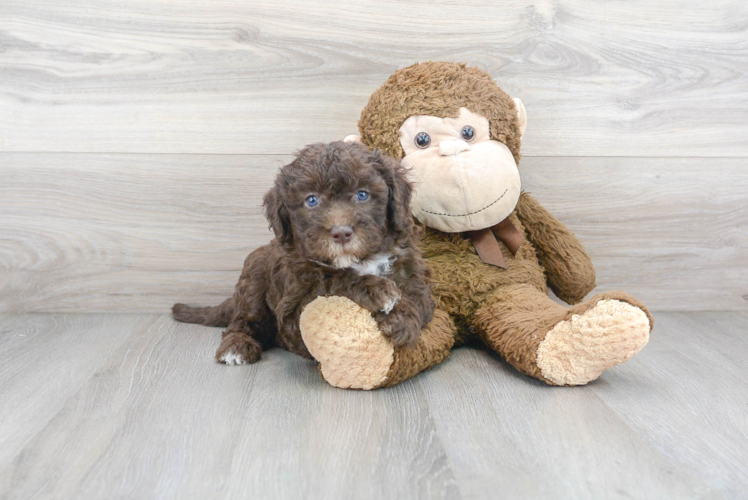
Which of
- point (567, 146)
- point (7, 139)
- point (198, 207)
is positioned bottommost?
point (198, 207)

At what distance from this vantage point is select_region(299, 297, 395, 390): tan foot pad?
1.38 meters

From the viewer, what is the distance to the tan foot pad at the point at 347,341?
1382 mm

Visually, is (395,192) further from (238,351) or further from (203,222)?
(203,222)

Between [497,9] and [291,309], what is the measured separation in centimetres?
126

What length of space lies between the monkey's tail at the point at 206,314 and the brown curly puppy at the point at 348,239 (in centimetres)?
42

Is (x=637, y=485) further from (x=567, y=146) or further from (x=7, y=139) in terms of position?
(x=7, y=139)

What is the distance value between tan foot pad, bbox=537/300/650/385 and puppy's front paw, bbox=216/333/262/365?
0.78m

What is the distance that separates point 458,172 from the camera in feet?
5.22

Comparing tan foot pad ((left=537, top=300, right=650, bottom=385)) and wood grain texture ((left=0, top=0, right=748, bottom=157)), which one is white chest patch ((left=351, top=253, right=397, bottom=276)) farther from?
wood grain texture ((left=0, top=0, right=748, bottom=157))

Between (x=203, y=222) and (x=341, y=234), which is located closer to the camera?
(x=341, y=234)

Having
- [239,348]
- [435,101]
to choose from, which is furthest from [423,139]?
[239,348]

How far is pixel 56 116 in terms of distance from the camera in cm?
205

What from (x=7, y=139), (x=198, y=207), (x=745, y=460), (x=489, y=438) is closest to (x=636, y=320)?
(x=745, y=460)

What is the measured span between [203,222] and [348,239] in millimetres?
994
